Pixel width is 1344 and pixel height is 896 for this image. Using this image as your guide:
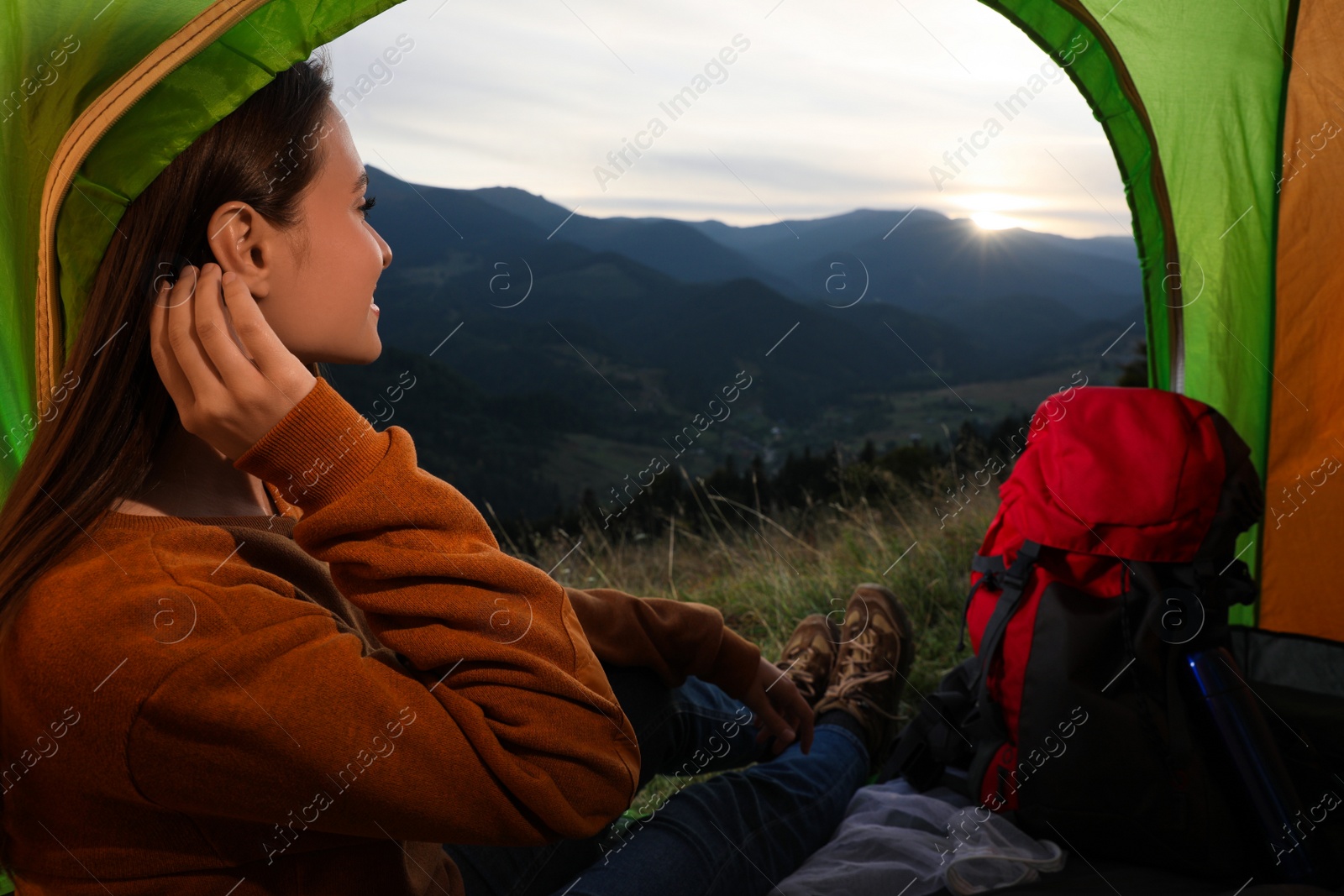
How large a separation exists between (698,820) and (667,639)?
1.15ft

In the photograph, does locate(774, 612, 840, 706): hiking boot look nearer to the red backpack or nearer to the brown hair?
the red backpack

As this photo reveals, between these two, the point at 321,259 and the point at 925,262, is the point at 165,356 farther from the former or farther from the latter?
the point at 925,262

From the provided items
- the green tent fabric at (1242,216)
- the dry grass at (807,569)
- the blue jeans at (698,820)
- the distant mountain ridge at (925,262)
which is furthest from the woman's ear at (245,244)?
the distant mountain ridge at (925,262)

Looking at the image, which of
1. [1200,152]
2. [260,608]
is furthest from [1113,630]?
[260,608]

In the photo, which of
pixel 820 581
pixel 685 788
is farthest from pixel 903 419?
pixel 685 788

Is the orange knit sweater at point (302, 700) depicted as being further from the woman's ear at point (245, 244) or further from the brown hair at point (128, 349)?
the woman's ear at point (245, 244)

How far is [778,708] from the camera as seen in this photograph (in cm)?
207

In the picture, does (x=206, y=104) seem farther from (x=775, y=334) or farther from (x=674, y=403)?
(x=775, y=334)

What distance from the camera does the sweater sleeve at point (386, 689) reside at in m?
0.97

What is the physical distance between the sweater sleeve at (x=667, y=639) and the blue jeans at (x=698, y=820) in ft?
0.19

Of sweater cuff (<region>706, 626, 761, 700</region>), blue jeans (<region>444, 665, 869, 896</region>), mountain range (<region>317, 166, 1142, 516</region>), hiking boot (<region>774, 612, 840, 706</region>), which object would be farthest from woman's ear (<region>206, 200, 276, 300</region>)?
mountain range (<region>317, 166, 1142, 516</region>)

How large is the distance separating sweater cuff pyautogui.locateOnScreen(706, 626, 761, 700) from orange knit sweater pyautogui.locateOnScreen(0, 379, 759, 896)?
0.71m

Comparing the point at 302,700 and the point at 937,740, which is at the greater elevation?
the point at 302,700

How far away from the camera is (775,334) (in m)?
45.8
